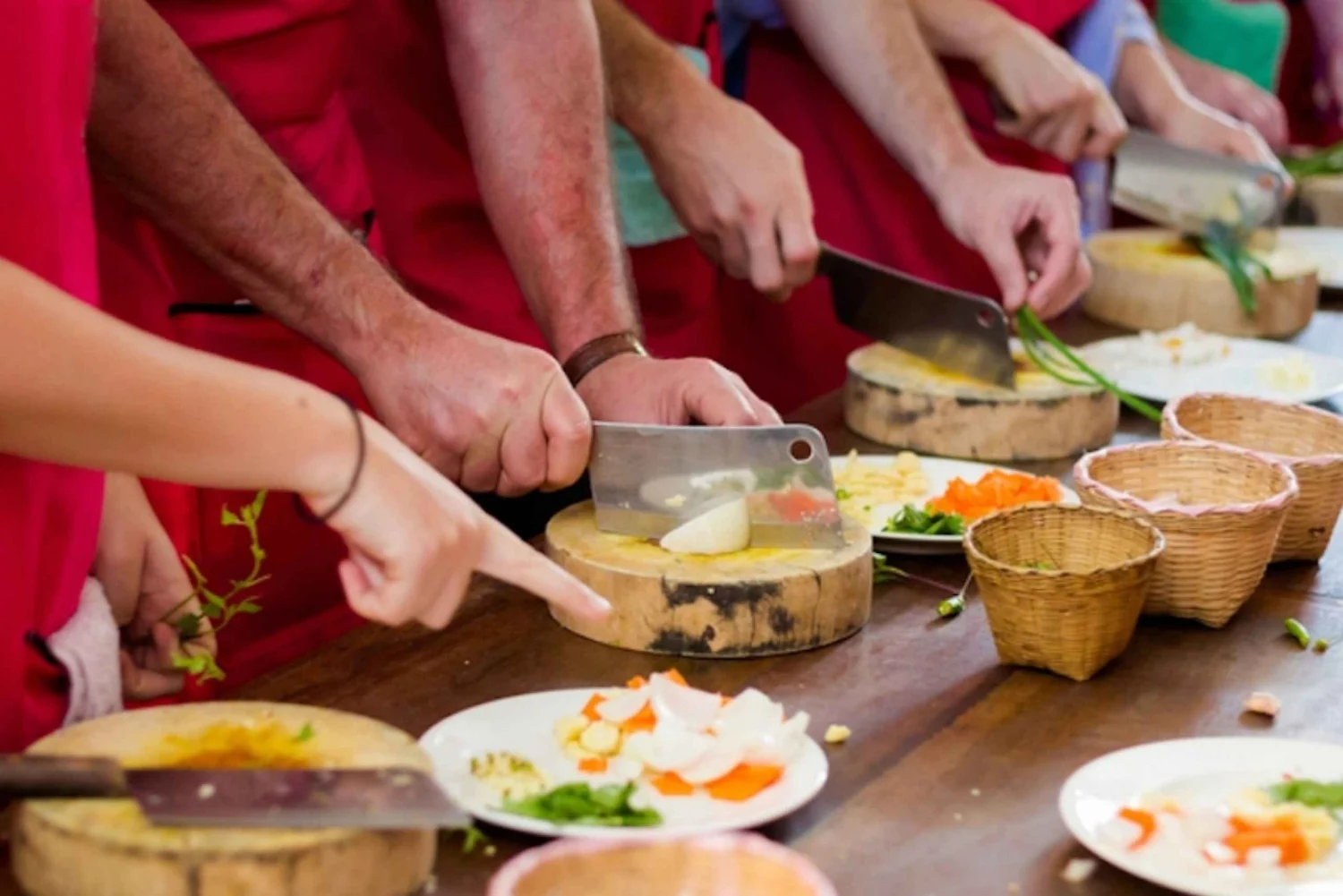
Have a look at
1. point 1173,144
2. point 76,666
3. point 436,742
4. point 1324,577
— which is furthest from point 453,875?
point 1173,144

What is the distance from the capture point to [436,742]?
4.68 ft

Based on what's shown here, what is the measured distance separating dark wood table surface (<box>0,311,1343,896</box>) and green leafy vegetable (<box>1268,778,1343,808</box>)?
153 millimetres

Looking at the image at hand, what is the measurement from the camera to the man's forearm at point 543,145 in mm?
2254

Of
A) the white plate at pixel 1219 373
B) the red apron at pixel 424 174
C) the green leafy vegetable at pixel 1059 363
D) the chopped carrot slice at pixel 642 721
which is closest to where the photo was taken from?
the chopped carrot slice at pixel 642 721

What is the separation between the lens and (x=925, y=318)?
254cm

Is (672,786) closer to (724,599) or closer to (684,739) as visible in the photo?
(684,739)

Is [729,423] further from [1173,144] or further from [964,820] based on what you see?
[1173,144]

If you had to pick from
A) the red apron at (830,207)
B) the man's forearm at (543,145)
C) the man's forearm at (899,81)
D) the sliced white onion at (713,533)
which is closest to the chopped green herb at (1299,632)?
the sliced white onion at (713,533)

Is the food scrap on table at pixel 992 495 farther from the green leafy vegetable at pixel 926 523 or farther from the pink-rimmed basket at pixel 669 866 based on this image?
the pink-rimmed basket at pixel 669 866

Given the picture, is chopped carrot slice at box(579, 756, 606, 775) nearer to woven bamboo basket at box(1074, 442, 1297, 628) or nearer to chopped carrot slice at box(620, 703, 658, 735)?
chopped carrot slice at box(620, 703, 658, 735)

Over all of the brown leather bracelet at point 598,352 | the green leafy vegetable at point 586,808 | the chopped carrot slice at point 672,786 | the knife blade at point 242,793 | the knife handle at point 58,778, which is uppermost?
the brown leather bracelet at point 598,352

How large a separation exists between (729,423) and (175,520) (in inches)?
24.6

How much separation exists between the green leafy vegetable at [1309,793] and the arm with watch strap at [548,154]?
105 centimetres

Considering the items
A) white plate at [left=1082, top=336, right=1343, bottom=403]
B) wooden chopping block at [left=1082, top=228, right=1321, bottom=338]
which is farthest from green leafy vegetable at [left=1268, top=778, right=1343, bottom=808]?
wooden chopping block at [left=1082, top=228, right=1321, bottom=338]
